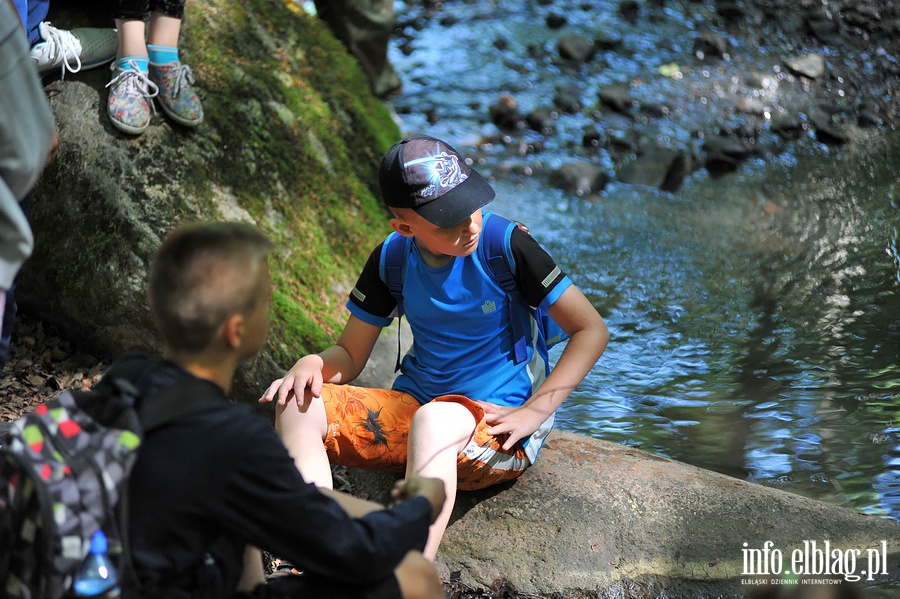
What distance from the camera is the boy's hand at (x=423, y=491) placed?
2021 mm

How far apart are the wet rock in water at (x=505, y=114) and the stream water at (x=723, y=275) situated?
98 millimetres

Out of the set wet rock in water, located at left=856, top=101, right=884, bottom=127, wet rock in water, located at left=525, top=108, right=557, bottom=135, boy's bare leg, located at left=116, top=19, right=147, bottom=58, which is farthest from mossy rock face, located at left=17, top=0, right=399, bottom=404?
wet rock in water, located at left=856, top=101, right=884, bottom=127

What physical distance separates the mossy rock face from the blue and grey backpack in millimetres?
934

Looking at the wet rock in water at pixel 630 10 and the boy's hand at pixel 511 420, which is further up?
the boy's hand at pixel 511 420

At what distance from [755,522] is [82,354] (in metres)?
2.80

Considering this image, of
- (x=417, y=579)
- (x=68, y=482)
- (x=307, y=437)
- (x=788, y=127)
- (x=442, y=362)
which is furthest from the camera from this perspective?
(x=788, y=127)

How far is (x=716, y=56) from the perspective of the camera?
8.49 m

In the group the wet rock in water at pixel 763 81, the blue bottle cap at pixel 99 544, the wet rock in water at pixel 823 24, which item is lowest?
the wet rock in water at pixel 823 24

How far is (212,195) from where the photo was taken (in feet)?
13.1

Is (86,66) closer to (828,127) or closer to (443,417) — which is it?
(443,417)

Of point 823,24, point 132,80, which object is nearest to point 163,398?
point 132,80

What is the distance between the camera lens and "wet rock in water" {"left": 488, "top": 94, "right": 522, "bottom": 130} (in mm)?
7848

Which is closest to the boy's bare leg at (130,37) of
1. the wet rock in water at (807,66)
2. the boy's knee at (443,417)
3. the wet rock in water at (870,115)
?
the boy's knee at (443,417)

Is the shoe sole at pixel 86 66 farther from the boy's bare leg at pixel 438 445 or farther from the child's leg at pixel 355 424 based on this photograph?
the boy's bare leg at pixel 438 445
